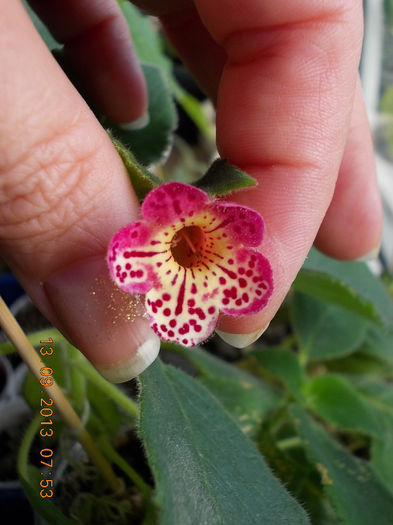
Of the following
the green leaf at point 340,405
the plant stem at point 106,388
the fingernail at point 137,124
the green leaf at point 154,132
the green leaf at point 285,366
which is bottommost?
the green leaf at point 340,405

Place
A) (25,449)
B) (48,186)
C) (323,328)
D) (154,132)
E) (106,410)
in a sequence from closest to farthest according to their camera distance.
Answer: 1. (48,186)
2. (25,449)
3. (106,410)
4. (154,132)
5. (323,328)

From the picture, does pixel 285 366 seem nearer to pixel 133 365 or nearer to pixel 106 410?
pixel 106 410

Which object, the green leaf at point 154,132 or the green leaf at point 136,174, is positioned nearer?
the green leaf at point 136,174

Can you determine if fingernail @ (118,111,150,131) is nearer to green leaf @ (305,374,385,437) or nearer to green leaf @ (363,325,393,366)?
green leaf @ (305,374,385,437)

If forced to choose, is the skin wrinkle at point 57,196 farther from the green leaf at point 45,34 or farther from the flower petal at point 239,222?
the green leaf at point 45,34

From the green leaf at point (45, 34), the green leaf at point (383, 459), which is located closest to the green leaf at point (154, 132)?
the green leaf at point (45, 34)

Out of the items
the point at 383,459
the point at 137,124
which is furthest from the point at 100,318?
the point at 383,459

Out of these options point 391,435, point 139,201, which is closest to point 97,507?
point 139,201
